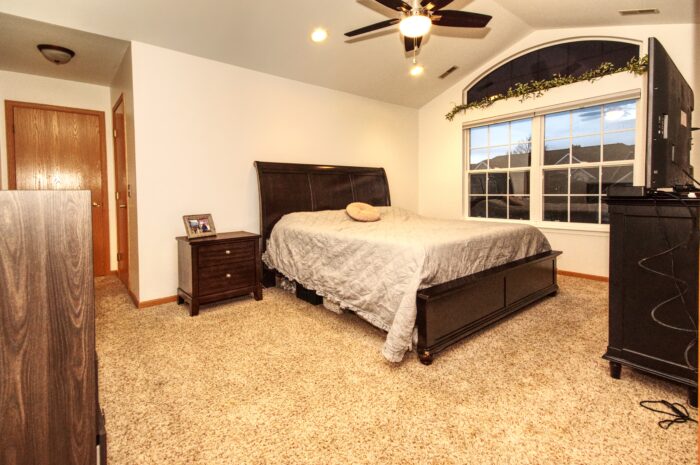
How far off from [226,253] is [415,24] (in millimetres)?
2484

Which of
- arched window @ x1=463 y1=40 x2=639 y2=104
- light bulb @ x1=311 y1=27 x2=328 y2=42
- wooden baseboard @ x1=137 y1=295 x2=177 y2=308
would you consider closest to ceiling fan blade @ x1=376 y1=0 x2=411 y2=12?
light bulb @ x1=311 y1=27 x2=328 y2=42

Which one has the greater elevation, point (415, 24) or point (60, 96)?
point (60, 96)

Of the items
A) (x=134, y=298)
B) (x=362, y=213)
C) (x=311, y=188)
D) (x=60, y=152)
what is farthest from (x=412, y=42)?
(x=60, y=152)

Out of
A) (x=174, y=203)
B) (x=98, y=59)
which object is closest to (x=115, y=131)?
(x=98, y=59)

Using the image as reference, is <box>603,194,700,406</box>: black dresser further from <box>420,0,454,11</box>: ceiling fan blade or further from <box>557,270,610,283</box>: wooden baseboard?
<box>557,270,610,283</box>: wooden baseboard

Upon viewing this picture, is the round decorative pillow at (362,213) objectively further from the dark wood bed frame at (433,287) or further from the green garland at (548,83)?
the green garland at (548,83)

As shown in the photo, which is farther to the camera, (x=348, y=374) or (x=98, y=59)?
(x=98, y=59)

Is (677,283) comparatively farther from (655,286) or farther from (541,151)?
(541,151)

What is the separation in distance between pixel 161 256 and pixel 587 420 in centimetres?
356

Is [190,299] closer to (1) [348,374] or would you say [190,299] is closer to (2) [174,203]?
(2) [174,203]

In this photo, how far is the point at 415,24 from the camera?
2434 mm

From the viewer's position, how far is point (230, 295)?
341cm

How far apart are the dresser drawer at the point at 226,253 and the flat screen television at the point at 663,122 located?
120 inches

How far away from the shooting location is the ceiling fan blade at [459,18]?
262 cm
